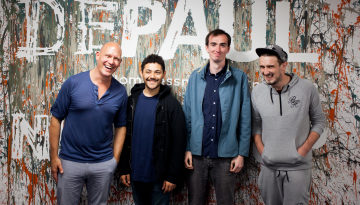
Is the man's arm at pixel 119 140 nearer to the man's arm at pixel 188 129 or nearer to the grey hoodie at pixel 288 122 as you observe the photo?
the man's arm at pixel 188 129

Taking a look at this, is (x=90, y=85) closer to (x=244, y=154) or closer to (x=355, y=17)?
(x=244, y=154)

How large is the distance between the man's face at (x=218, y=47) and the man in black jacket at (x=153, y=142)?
43 cm

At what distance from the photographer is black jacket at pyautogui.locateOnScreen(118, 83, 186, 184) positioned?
1.88m

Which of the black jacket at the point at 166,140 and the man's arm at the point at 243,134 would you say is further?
the man's arm at the point at 243,134

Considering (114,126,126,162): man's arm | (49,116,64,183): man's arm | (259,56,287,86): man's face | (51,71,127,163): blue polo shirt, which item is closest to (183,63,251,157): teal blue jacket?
(259,56,287,86): man's face

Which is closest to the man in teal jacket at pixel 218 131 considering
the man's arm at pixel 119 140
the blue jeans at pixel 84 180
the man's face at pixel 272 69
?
the man's face at pixel 272 69

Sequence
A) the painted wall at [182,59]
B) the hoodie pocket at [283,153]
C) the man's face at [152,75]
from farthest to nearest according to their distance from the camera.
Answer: the painted wall at [182,59] → the man's face at [152,75] → the hoodie pocket at [283,153]

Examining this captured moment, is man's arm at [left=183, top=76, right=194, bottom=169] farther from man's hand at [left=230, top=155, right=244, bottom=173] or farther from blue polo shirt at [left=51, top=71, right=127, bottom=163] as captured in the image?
blue polo shirt at [left=51, top=71, right=127, bottom=163]

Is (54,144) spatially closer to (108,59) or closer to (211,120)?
(108,59)

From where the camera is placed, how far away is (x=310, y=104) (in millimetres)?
1893

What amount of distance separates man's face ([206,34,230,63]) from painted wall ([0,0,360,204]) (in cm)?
36

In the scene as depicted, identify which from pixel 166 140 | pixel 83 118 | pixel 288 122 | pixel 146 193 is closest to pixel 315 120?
pixel 288 122

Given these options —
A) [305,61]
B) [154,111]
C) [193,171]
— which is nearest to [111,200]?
[193,171]

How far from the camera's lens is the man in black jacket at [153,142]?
6.17 ft
